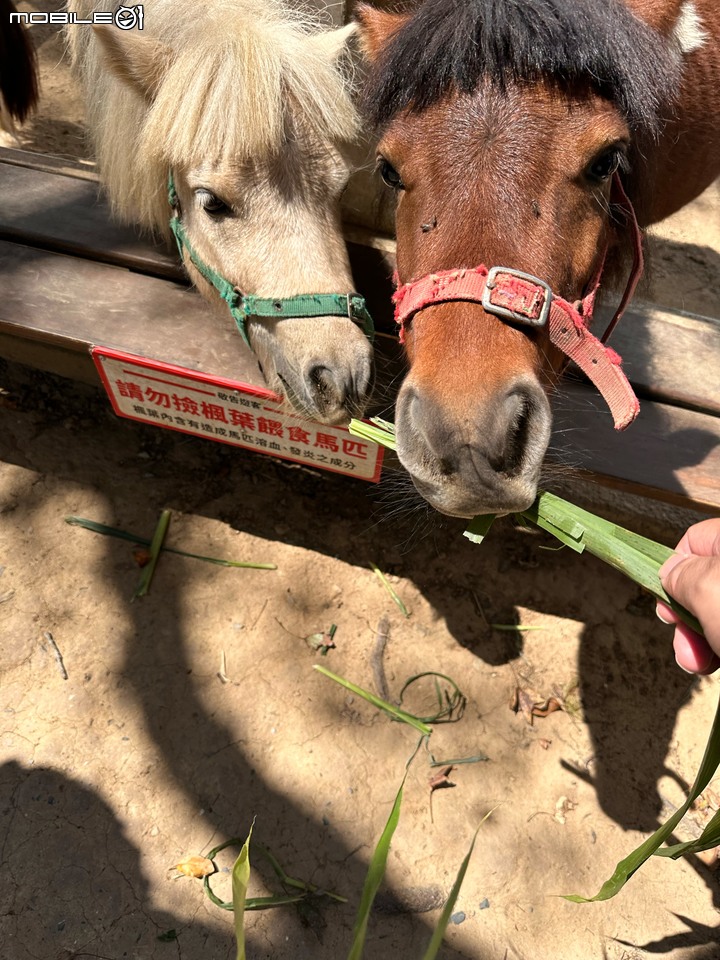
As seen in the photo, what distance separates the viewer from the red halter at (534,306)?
4.99 ft

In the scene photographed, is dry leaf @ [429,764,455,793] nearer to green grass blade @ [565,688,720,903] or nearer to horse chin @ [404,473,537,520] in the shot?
green grass blade @ [565,688,720,903]

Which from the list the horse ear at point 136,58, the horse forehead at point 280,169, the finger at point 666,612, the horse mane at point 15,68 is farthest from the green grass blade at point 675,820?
the horse mane at point 15,68

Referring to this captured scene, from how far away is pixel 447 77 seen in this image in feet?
5.57

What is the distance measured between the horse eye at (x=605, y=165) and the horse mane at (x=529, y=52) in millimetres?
134

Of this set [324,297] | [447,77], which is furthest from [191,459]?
[447,77]

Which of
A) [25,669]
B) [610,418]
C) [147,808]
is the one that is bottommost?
[147,808]

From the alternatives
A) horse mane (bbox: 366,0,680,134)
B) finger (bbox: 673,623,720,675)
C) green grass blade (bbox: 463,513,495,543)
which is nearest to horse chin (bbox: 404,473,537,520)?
green grass blade (bbox: 463,513,495,543)

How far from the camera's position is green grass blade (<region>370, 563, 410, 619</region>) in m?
2.84

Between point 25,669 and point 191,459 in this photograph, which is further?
point 191,459

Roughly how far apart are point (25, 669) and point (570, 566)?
2509 millimetres

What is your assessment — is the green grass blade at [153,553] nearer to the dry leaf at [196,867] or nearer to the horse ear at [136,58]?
the dry leaf at [196,867]

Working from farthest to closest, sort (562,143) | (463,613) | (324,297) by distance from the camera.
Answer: (463,613)
(324,297)
(562,143)

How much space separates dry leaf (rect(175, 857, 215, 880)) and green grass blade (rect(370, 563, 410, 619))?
1235 mm

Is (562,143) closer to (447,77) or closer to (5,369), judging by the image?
(447,77)
